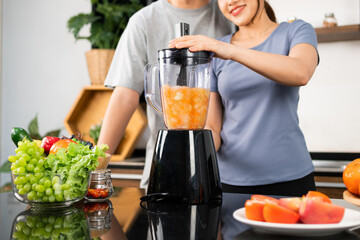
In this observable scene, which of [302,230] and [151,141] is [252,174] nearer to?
[151,141]

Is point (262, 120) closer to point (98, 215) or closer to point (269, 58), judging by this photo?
point (269, 58)

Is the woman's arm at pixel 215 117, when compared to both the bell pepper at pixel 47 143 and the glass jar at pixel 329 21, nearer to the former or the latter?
the bell pepper at pixel 47 143

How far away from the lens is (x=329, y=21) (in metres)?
→ 2.46

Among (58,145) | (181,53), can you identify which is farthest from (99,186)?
(181,53)

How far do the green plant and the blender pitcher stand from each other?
1.87m

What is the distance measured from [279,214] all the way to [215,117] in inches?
32.4

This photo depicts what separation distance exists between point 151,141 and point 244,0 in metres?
0.64

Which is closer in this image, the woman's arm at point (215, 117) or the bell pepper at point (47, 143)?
the bell pepper at point (47, 143)

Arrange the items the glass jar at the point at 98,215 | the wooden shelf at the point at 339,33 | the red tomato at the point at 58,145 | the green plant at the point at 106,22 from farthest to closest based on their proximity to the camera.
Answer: the green plant at the point at 106,22 → the wooden shelf at the point at 339,33 → the red tomato at the point at 58,145 → the glass jar at the point at 98,215

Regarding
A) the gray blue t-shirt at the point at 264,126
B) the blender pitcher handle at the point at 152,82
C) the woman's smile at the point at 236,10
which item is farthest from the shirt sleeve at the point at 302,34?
the blender pitcher handle at the point at 152,82

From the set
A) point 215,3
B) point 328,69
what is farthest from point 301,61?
point 328,69

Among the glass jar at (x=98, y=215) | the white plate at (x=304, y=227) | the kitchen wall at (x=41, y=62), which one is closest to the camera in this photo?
the white plate at (x=304, y=227)

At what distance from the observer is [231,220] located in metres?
0.77

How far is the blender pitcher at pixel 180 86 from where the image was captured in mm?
965
